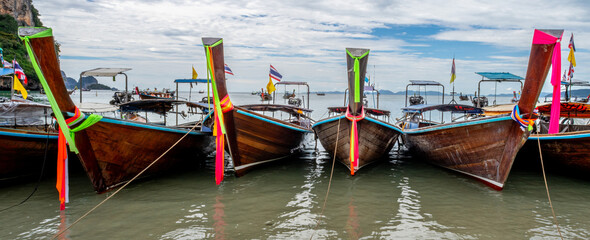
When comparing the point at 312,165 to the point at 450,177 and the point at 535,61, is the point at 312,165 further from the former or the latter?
the point at 535,61

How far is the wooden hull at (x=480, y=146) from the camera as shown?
7.02 meters

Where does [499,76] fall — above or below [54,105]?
above

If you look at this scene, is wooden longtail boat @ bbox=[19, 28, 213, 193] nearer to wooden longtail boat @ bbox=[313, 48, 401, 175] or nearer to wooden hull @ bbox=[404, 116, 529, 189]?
wooden longtail boat @ bbox=[313, 48, 401, 175]

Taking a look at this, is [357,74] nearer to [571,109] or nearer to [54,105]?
[54,105]

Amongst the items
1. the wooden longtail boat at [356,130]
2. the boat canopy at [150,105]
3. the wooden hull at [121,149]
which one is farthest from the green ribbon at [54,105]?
the wooden longtail boat at [356,130]

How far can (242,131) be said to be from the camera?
835cm

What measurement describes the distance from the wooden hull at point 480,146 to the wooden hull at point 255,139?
377 centimetres

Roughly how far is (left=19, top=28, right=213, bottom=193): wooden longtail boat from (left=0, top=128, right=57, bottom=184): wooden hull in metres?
1.43

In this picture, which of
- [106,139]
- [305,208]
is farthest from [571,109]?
[106,139]

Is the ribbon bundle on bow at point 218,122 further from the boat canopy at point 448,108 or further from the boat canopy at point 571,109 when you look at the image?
the boat canopy at point 571,109

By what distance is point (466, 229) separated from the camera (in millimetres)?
5629

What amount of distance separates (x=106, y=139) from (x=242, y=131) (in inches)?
110

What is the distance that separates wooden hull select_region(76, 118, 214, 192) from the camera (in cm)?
664

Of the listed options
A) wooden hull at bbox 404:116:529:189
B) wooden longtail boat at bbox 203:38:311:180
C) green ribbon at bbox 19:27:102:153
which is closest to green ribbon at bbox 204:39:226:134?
wooden longtail boat at bbox 203:38:311:180
